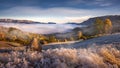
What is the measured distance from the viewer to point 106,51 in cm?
1142

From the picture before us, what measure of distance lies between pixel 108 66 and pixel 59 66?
1.80 m

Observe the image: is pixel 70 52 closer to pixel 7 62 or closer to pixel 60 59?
pixel 60 59

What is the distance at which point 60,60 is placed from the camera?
1024cm

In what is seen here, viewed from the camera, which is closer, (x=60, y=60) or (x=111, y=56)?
(x=60, y=60)

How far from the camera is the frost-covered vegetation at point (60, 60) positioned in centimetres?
994

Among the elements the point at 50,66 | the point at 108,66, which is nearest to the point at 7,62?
the point at 50,66

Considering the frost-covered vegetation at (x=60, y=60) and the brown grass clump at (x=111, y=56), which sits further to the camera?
the brown grass clump at (x=111, y=56)

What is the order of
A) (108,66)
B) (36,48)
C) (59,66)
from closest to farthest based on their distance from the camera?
(59,66) → (108,66) → (36,48)

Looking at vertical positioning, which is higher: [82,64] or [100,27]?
[82,64]

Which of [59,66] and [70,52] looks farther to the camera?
[70,52]

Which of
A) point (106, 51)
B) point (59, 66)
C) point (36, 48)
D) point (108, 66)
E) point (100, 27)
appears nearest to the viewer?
point (59, 66)

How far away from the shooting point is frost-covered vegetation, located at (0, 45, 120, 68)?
32.6ft

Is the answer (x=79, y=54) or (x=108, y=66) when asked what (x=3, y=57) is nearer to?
(x=79, y=54)

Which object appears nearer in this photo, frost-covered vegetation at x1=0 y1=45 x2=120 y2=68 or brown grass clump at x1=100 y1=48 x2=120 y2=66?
frost-covered vegetation at x1=0 y1=45 x2=120 y2=68
